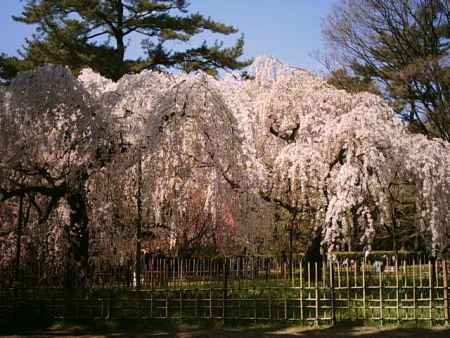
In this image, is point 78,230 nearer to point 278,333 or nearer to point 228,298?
point 228,298

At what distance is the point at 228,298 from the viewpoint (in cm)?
999

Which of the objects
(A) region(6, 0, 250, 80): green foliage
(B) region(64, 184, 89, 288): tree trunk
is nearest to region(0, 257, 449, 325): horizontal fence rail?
(B) region(64, 184, 89, 288): tree trunk

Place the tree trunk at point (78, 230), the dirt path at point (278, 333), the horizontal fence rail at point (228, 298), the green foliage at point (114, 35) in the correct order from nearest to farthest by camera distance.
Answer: the dirt path at point (278, 333) → the horizontal fence rail at point (228, 298) → the tree trunk at point (78, 230) → the green foliage at point (114, 35)

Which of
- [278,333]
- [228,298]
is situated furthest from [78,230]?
[278,333]

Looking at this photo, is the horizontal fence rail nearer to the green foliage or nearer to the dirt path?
the dirt path

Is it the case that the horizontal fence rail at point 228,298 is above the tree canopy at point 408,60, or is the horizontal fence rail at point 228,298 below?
below

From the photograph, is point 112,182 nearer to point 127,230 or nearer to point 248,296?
point 127,230

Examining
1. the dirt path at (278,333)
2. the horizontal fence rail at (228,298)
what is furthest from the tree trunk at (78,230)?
the dirt path at (278,333)

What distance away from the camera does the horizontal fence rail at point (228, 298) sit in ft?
31.7

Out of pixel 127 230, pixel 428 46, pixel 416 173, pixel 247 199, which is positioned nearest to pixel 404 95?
pixel 428 46

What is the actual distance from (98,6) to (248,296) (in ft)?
61.4

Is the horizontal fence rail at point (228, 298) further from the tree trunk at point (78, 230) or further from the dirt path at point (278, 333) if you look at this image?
the tree trunk at point (78, 230)

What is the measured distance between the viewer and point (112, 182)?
36.2 ft

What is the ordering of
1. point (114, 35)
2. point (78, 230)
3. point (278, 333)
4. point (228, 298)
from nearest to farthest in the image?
point (278, 333), point (228, 298), point (78, 230), point (114, 35)
